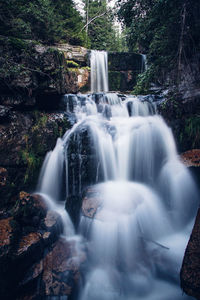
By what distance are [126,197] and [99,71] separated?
11.0 m

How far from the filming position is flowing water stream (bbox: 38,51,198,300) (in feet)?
10.1

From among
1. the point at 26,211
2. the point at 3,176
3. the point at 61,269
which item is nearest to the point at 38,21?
the point at 3,176

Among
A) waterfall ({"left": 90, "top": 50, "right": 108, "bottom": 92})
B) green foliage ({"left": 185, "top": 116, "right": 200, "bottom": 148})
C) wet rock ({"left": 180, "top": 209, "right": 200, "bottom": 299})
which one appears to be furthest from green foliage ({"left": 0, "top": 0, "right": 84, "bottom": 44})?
wet rock ({"left": 180, "top": 209, "right": 200, "bottom": 299})

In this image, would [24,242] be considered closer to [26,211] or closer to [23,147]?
[26,211]

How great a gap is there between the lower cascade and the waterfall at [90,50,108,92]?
230 inches

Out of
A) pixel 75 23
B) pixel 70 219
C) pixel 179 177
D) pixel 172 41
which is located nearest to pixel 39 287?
pixel 70 219

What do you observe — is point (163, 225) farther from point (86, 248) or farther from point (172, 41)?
point (172, 41)

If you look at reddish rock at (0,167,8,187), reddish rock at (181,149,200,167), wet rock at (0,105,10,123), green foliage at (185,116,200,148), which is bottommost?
reddish rock at (0,167,8,187)

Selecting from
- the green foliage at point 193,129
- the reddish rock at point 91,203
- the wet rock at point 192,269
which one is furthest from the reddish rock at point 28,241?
the green foliage at point 193,129

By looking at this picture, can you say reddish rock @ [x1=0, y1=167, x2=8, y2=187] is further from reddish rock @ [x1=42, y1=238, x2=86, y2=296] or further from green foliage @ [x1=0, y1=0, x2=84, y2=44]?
green foliage @ [x1=0, y1=0, x2=84, y2=44]

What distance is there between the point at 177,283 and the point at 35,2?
35.7 ft

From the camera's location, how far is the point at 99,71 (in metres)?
12.4

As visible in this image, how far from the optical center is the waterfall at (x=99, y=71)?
1219cm

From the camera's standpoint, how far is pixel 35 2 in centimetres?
722
